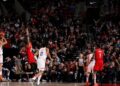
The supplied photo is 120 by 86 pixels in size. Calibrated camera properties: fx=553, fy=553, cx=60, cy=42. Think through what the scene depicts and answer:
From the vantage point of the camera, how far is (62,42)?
31797 millimetres

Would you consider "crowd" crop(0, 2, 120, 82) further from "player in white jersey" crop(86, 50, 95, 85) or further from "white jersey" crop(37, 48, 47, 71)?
"white jersey" crop(37, 48, 47, 71)

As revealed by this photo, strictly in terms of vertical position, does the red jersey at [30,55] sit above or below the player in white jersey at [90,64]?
above

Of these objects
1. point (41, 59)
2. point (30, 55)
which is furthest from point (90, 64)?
point (41, 59)

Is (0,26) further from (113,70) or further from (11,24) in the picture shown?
(113,70)

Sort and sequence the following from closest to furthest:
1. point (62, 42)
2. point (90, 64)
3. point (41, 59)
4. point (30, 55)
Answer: point (41, 59), point (30, 55), point (90, 64), point (62, 42)

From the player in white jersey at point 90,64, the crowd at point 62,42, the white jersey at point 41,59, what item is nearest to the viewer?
the white jersey at point 41,59

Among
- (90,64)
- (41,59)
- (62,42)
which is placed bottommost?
(90,64)

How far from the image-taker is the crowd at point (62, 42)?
2891 centimetres

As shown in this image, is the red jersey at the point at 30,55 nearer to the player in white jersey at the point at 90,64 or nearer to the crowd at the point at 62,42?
the crowd at the point at 62,42

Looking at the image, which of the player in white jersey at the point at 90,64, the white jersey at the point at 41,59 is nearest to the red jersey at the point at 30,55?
the white jersey at the point at 41,59

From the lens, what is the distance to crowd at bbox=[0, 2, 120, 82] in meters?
28.9

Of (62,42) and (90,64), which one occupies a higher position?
(62,42)

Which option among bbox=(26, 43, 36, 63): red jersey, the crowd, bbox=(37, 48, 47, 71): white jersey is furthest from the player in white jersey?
bbox=(37, 48, 47, 71): white jersey

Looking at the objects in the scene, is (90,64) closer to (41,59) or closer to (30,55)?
(30,55)
